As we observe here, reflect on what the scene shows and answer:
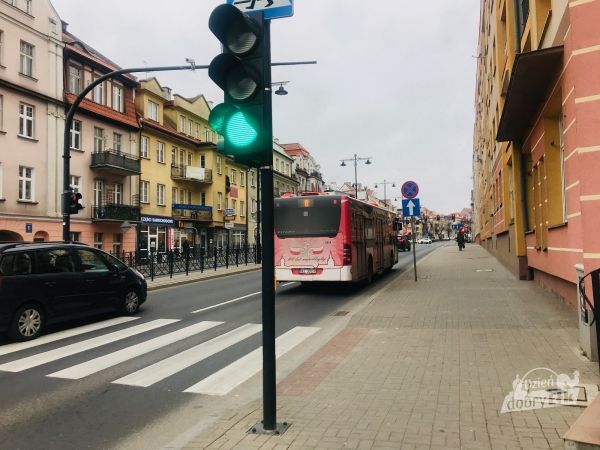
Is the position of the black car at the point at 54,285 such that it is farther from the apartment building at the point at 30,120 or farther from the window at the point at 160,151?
the window at the point at 160,151

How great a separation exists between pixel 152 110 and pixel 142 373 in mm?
35335

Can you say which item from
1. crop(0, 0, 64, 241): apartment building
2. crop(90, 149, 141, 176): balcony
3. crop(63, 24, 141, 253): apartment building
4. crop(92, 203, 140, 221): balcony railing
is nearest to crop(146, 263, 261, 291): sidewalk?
crop(63, 24, 141, 253): apartment building

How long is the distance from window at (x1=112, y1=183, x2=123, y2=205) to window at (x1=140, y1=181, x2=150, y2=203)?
95.1 inches

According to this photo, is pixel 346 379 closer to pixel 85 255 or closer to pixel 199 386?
pixel 199 386

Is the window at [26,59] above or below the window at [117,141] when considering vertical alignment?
above

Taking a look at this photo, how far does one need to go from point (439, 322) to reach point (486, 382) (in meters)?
3.70

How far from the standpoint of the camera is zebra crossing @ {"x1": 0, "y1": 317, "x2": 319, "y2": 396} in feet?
19.9

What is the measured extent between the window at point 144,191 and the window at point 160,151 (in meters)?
2.59

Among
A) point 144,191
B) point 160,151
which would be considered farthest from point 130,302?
point 160,151

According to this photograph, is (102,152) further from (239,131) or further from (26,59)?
(239,131)

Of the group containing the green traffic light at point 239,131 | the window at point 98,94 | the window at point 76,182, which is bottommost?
the green traffic light at point 239,131

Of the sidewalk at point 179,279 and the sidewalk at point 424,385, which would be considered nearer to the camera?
the sidewalk at point 424,385

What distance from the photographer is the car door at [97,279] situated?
976 centimetres

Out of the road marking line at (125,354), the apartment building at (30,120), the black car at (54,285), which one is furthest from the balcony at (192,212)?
the road marking line at (125,354)
